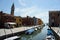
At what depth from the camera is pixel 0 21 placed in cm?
4266

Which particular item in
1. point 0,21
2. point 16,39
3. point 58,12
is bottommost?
point 16,39

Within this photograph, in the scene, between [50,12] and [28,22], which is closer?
[50,12]

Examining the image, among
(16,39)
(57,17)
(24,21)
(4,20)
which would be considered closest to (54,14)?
(57,17)

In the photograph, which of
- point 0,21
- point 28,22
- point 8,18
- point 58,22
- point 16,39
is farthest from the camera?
point 28,22

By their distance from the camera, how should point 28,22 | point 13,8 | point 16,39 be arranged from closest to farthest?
point 16,39, point 13,8, point 28,22

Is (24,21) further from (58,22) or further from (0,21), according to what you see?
(0,21)

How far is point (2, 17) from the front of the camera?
146 ft

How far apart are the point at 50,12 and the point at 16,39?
43306 mm

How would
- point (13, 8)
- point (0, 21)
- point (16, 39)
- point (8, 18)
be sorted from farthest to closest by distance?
point (13, 8) → point (8, 18) → point (0, 21) → point (16, 39)

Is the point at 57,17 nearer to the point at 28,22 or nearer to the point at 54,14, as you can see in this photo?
the point at 54,14

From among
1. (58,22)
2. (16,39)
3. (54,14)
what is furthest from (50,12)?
(16,39)

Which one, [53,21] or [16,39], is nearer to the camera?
[16,39]

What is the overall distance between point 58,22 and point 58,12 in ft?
17.9

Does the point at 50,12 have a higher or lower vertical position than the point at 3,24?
higher
